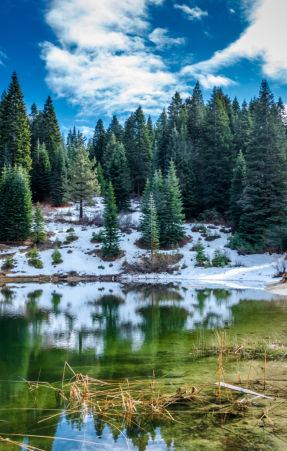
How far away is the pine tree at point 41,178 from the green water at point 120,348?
29.9 meters

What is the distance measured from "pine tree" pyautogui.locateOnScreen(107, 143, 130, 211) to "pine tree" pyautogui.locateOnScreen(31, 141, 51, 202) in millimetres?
11281

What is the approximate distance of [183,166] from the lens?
1620 inches

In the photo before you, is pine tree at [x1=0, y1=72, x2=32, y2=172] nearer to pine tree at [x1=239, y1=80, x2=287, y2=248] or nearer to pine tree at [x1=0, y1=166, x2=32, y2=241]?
pine tree at [x1=0, y1=166, x2=32, y2=241]

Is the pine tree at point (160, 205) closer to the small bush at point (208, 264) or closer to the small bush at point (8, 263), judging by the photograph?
the small bush at point (208, 264)

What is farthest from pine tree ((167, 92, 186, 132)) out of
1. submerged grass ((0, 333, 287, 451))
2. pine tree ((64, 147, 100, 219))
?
submerged grass ((0, 333, 287, 451))

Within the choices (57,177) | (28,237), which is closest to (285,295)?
(28,237)

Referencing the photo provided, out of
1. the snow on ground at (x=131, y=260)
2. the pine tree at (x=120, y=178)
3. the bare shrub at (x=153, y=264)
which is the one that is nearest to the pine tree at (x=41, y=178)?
the pine tree at (x=120, y=178)

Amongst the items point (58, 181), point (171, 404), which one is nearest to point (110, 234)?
point (58, 181)

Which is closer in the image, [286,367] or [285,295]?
[286,367]

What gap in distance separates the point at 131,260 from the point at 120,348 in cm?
2116

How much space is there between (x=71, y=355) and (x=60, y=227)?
3000 centimetres

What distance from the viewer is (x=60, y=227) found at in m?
37.2

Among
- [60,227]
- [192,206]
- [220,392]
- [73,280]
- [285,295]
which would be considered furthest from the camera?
[192,206]

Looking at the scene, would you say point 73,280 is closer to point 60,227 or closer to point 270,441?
point 60,227
